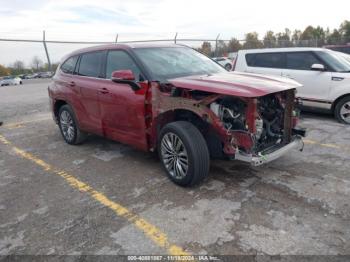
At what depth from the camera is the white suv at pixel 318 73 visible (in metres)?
6.84

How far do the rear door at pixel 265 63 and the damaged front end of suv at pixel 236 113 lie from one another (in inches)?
151

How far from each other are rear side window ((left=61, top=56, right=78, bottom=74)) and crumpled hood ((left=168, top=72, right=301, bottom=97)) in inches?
98.6

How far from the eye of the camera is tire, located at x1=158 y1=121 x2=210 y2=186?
12.0ft

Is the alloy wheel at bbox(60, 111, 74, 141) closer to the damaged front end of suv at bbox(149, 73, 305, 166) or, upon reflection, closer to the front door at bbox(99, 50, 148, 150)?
the front door at bbox(99, 50, 148, 150)

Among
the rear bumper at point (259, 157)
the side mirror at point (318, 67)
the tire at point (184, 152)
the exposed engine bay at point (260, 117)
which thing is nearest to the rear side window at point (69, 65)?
the tire at point (184, 152)

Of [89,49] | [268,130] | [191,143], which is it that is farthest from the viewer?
[89,49]

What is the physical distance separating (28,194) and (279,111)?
11.0ft

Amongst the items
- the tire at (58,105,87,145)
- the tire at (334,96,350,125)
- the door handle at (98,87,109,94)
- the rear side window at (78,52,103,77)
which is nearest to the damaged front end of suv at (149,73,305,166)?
the door handle at (98,87,109,94)

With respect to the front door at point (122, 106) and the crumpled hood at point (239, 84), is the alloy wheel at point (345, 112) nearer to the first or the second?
the crumpled hood at point (239, 84)

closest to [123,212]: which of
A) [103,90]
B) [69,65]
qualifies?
[103,90]

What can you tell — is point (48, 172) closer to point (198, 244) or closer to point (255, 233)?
point (198, 244)

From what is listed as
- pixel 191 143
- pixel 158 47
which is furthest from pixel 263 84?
pixel 158 47

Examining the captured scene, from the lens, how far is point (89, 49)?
545 cm

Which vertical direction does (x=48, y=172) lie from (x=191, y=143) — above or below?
below
